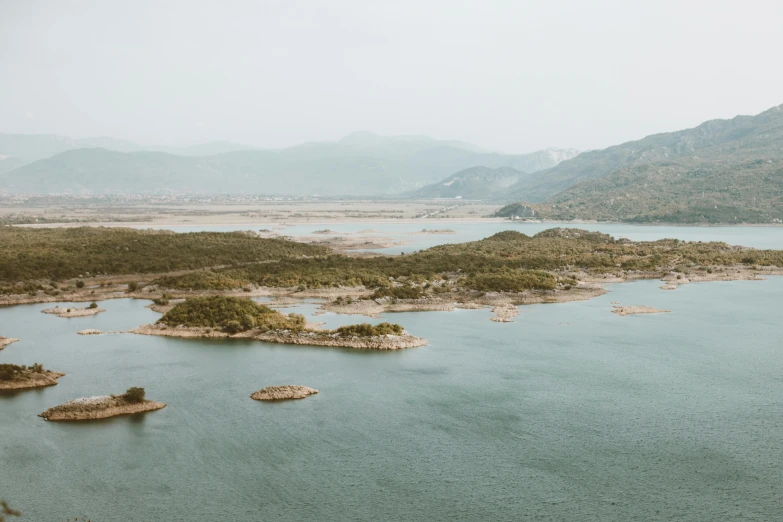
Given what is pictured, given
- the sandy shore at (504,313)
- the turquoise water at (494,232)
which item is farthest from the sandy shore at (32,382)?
the turquoise water at (494,232)

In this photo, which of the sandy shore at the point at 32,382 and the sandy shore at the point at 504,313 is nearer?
the sandy shore at the point at 32,382

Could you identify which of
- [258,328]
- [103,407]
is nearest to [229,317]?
[258,328]

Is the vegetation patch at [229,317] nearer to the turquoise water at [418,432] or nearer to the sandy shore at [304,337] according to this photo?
the sandy shore at [304,337]

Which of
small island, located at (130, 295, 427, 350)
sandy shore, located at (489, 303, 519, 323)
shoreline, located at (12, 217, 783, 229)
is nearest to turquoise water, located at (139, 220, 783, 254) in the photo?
shoreline, located at (12, 217, 783, 229)

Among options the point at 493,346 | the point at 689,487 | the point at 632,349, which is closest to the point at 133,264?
the point at 493,346

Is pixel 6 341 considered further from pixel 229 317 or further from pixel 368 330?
pixel 368 330

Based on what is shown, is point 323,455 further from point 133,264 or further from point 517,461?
point 133,264
